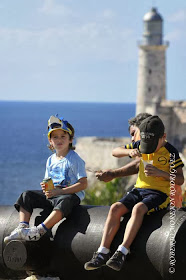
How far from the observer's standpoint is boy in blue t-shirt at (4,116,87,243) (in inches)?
213

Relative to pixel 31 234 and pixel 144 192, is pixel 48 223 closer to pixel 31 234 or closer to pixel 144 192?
pixel 31 234

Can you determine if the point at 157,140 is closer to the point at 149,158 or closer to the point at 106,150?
the point at 149,158

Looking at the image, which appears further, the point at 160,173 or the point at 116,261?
the point at 160,173

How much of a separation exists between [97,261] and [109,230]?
0.87 feet

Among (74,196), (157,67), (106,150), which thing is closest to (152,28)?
(157,67)

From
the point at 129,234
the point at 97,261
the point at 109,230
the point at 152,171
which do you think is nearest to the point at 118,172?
the point at 152,171

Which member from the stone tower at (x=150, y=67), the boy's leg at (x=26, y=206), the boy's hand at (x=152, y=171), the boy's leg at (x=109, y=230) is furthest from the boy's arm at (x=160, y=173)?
the stone tower at (x=150, y=67)

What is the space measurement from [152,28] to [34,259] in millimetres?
65297

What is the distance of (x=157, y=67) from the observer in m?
69.4

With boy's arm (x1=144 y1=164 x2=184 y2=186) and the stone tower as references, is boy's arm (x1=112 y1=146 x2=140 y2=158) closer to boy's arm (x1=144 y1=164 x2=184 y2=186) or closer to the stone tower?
boy's arm (x1=144 y1=164 x2=184 y2=186)

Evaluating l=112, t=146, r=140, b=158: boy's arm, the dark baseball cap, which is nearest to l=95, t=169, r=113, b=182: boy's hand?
l=112, t=146, r=140, b=158: boy's arm

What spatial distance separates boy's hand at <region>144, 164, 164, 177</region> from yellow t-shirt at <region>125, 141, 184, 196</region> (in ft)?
0.31

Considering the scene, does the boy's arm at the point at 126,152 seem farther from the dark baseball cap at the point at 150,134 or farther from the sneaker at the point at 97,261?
the sneaker at the point at 97,261

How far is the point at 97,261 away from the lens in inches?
200
